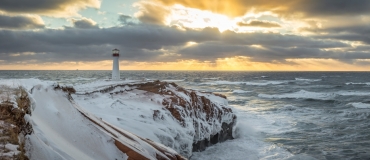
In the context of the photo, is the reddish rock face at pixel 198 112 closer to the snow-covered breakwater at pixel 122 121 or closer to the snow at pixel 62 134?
the snow-covered breakwater at pixel 122 121

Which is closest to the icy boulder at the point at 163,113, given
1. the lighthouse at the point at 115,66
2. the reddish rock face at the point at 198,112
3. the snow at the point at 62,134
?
the reddish rock face at the point at 198,112

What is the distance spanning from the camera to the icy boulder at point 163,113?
1014 cm

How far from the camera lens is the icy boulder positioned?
10141mm

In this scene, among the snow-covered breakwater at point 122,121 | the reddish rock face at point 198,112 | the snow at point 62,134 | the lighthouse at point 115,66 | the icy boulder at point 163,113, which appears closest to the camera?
the snow at point 62,134

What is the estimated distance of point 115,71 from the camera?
2161 centimetres

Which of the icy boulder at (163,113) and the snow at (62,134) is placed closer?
the snow at (62,134)

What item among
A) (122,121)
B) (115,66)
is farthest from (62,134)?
(115,66)

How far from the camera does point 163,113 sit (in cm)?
1156

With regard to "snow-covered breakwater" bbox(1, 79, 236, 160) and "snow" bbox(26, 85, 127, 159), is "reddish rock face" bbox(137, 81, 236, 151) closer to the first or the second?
"snow-covered breakwater" bbox(1, 79, 236, 160)

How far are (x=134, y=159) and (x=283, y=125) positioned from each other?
55.0ft

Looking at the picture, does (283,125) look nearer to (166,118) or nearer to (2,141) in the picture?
(166,118)

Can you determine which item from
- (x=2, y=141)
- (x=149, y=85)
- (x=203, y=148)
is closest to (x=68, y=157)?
(x=2, y=141)

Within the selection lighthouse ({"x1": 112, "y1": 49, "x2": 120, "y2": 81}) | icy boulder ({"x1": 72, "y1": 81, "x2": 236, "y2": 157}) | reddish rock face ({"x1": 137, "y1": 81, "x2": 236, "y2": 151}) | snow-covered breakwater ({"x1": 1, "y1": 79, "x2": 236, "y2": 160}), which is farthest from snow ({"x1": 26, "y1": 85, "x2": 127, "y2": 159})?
lighthouse ({"x1": 112, "y1": 49, "x2": 120, "y2": 81})

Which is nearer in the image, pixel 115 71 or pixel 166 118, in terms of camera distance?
pixel 166 118
